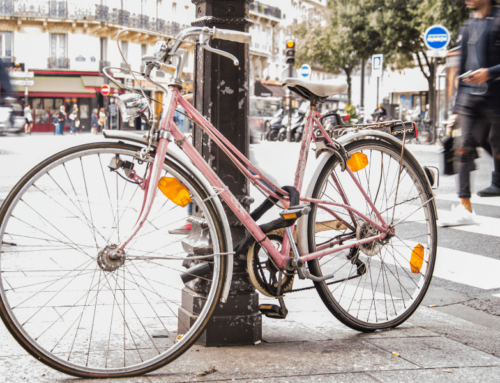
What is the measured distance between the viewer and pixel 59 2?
46.9 m

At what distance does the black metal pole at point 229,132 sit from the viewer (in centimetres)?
309

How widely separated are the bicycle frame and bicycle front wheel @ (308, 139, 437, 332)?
0.04 meters

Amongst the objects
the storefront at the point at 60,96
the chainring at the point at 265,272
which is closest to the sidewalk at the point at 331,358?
the chainring at the point at 265,272

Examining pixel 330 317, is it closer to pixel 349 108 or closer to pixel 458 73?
pixel 458 73

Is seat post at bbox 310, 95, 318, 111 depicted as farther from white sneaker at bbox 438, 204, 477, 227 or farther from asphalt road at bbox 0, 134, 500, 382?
white sneaker at bbox 438, 204, 477, 227

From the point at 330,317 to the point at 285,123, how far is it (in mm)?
29306

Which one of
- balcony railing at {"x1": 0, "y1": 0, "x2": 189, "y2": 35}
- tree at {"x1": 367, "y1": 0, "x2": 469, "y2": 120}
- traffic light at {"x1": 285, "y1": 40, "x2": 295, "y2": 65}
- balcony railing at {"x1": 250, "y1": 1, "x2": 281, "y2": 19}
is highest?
balcony railing at {"x1": 250, "y1": 1, "x2": 281, "y2": 19}

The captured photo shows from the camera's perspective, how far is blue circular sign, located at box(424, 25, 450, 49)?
697 inches

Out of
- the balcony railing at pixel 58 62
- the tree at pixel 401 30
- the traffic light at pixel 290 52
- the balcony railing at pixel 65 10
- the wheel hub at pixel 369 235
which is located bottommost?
the wheel hub at pixel 369 235

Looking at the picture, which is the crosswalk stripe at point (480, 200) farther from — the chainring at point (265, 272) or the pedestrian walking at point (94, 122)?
the pedestrian walking at point (94, 122)

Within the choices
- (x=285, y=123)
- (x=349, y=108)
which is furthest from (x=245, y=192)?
(x=285, y=123)

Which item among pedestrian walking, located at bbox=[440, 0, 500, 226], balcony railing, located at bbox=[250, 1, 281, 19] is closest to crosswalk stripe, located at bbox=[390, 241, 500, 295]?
pedestrian walking, located at bbox=[440, 0, 500, 226]

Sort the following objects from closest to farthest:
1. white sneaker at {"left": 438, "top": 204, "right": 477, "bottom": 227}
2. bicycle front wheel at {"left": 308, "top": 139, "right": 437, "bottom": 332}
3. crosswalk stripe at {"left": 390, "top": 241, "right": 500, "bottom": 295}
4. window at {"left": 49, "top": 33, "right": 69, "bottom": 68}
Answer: bicycle front wheel at {"left": 308, "top": 139, "right": 437, "bottom": 332}
crosswalk stripe at {"left": 390, "top": 241, "right": 500, "bottom": 295}
white sneaker at {"left": 438, "top": 204, "right": 477, "bottom": 227}
window at {"left": 49, "top": 33, "right": 69, "bottom": 68}

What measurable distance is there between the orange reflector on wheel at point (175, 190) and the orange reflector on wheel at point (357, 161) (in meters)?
1.03
